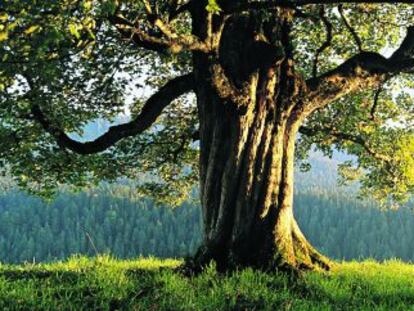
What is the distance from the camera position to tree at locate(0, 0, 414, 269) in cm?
1177

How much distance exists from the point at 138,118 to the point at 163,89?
1.06 metres

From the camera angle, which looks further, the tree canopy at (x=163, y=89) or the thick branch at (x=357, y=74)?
the thick branch at (x=357, y=74)

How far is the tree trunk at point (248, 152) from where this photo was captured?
538 inches

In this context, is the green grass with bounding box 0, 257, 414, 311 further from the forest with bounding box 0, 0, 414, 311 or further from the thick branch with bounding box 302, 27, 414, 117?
the thick branch with bounding box 302, 27, 414, 117

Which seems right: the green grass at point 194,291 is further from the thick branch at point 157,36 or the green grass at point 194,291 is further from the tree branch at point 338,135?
the tree branch at point 338,135

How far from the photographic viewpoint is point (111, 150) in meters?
22.0

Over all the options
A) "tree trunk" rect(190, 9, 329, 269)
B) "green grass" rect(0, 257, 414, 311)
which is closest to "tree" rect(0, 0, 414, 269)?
"tree trunk" rect(190, 9, 329, 269)

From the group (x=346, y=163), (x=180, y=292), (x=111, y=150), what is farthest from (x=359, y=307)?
(x=346, y=163)

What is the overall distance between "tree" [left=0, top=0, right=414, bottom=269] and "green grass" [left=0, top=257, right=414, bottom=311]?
65.1 inches

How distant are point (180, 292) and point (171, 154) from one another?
1381 centimetres

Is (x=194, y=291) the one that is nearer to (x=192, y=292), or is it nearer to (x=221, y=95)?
(x=192, y=292)

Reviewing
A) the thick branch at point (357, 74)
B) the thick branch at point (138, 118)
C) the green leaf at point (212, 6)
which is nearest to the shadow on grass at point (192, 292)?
the green leaf at point (212, 6)

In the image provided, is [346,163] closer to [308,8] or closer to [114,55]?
[308,8]

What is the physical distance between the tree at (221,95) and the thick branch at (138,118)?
39 mm
